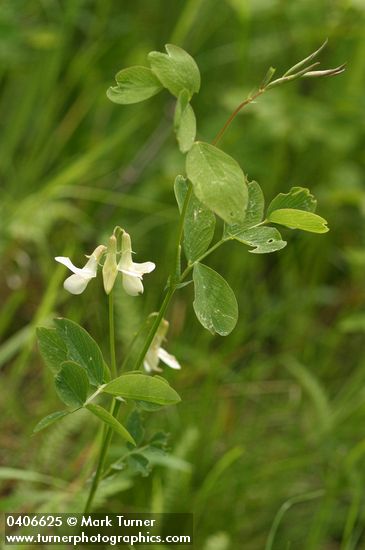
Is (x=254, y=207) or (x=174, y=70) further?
(x=254, y=207)

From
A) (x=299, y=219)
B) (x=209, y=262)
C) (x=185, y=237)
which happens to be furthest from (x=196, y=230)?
(x=209, y=262)

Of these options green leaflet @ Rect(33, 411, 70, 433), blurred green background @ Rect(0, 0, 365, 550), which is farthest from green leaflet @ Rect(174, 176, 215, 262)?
blurred green background @ Rect(0, 0, 365, 550)

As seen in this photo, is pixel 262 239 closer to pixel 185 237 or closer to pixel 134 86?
pixel 185 237

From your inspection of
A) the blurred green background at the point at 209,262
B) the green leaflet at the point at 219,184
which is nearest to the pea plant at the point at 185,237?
the green leaflet at the point at 219,184

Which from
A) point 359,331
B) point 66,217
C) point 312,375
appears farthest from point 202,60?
point 312,375

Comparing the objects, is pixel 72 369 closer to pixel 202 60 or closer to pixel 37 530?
pixel 37 530

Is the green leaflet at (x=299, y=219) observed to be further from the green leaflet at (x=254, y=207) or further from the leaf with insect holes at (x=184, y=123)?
the leaf with insect holes at (x=184, y=123)

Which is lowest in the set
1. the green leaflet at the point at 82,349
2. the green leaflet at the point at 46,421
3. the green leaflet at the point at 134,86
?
the green leaflet at the point at 46,421
